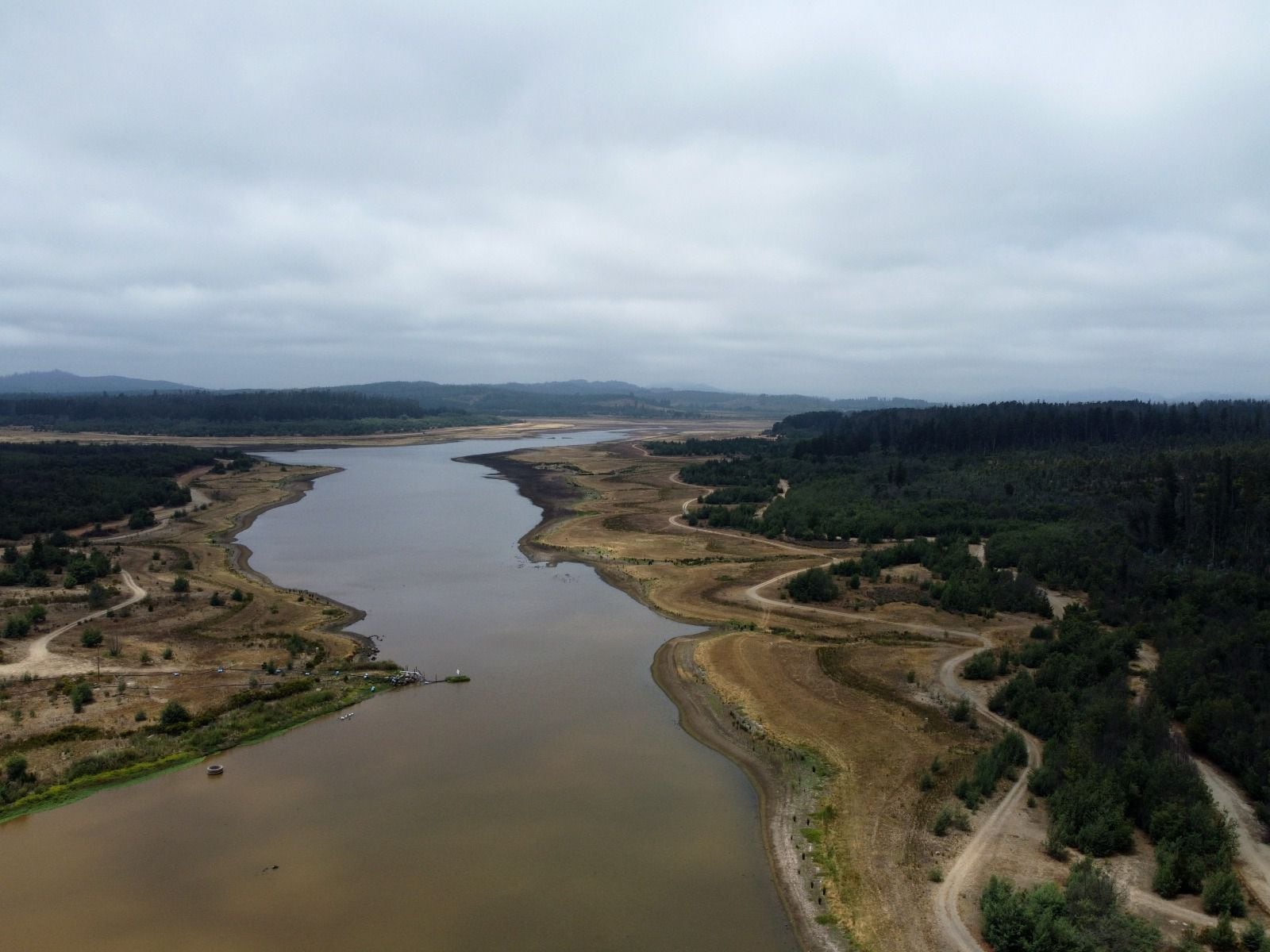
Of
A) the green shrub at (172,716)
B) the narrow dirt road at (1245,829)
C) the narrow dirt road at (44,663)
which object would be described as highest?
the narrow dirt road at (44,663)

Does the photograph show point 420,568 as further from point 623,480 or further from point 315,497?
point 623,480

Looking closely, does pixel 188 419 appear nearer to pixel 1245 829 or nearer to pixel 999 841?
pixel 999 841

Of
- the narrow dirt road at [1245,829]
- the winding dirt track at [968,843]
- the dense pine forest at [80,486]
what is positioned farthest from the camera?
the dense pine forest at [80,486]

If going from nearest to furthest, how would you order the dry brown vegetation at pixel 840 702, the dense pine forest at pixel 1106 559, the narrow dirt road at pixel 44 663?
the dry brown vegetation at pixel 840 702
the dense pine forest at pixel 1106 559
the narrow dirt road at pixel 44 663

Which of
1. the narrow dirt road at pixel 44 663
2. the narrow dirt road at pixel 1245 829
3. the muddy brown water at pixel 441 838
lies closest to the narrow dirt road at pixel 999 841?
the narrow dirt road at pixel 1245 829

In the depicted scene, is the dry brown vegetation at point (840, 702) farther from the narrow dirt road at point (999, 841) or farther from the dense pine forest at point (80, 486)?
the dense pine forest at point (80, 486)

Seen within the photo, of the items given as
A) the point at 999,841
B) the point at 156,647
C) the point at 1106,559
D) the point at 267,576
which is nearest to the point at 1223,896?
the point at 999,841
